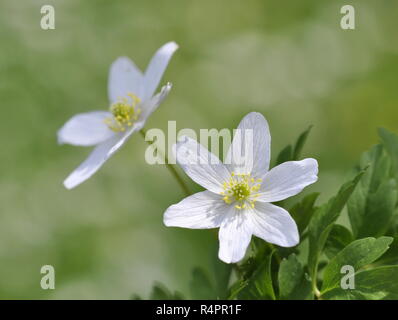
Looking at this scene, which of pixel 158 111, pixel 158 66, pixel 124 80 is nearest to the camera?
pixel 158 66

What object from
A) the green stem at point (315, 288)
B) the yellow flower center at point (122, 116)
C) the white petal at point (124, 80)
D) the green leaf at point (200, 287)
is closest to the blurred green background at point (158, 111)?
the white petal at point (124, 80)

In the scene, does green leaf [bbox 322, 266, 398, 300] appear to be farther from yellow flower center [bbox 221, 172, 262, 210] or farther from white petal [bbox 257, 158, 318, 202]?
yellow flower center [bbox 221, 172, 262, 210]

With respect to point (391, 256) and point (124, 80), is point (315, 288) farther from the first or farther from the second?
point (124, 80)

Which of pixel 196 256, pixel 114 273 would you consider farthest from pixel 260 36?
pixel 114 273

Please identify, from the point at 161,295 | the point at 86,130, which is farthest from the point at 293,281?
the point at 86,130

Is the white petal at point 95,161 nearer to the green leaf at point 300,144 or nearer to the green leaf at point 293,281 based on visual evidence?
the green leaf at point 300,144
